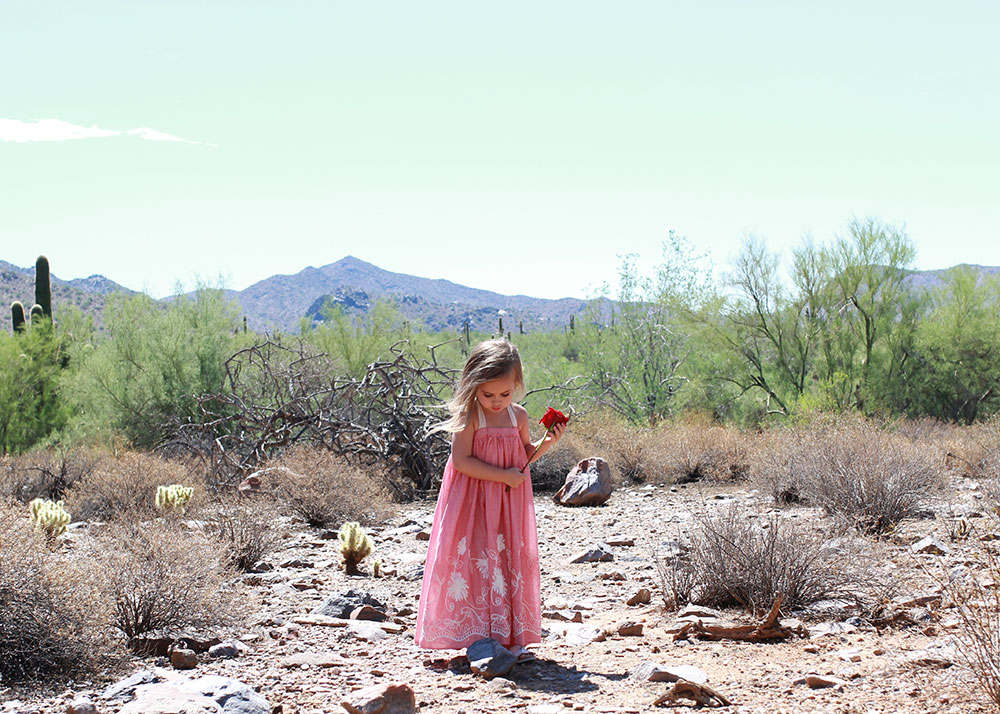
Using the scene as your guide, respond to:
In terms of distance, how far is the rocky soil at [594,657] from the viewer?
388cm

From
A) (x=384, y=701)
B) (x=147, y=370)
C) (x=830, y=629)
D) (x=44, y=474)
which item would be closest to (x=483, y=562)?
(x=384, y=701)

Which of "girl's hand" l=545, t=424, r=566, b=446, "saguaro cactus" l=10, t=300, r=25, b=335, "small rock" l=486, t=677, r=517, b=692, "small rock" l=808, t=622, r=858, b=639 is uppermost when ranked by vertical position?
"saguaro cactus" l=10, t=300, r=25, b=335

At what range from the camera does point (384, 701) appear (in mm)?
3713

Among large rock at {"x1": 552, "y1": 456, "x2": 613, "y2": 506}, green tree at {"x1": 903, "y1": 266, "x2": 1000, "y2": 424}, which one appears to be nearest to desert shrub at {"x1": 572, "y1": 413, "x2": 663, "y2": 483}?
large rock at {"x1": 552, "y1": 456, "x2": 613, "y2": 506}

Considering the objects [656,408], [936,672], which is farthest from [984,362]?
[936,672]

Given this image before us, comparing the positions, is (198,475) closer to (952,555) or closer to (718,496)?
(718,496)

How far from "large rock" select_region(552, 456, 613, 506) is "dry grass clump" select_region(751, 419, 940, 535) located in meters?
2.27

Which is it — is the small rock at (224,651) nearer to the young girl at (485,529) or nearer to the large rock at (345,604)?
the large rock at (345,604)

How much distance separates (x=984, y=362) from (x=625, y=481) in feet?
46.2

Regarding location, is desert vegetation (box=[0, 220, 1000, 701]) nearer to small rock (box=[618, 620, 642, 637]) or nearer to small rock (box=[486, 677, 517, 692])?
small rock (box=[618, 620, 642, 637])

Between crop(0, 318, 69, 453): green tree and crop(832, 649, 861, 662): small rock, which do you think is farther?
crop(0, 318, 69, 453): green tree

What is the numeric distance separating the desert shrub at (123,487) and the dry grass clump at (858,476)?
21.3ft

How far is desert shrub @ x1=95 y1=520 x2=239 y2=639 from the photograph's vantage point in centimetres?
498

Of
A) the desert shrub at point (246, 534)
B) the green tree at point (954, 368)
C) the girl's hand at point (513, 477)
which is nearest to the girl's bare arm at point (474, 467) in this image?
the girl's hand at point (513, 477)
